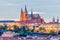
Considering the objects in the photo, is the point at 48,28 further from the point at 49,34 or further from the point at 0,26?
the point at 0,26

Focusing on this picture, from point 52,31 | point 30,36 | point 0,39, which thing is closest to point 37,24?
Answer: point 52,31

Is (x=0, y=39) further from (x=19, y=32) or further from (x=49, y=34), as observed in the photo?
(x=49, y=34)

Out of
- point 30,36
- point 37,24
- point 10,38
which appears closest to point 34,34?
point 30,36

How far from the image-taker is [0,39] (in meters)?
10.1

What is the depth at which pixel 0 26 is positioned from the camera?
1208 cm

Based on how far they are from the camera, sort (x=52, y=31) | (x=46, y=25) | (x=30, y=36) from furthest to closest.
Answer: (x=46, y=25) < (x=52, y=31) < (x=30, y=36)

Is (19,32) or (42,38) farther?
(19,32)

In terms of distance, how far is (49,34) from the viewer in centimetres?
1115

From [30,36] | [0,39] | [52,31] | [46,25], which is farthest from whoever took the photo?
[46,25]

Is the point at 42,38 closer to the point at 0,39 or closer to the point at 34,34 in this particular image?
the point at 34,34

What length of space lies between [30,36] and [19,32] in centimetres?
59

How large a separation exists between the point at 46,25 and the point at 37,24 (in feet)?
2.24

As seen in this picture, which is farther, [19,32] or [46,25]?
[46,25]

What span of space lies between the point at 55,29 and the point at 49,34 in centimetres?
109
